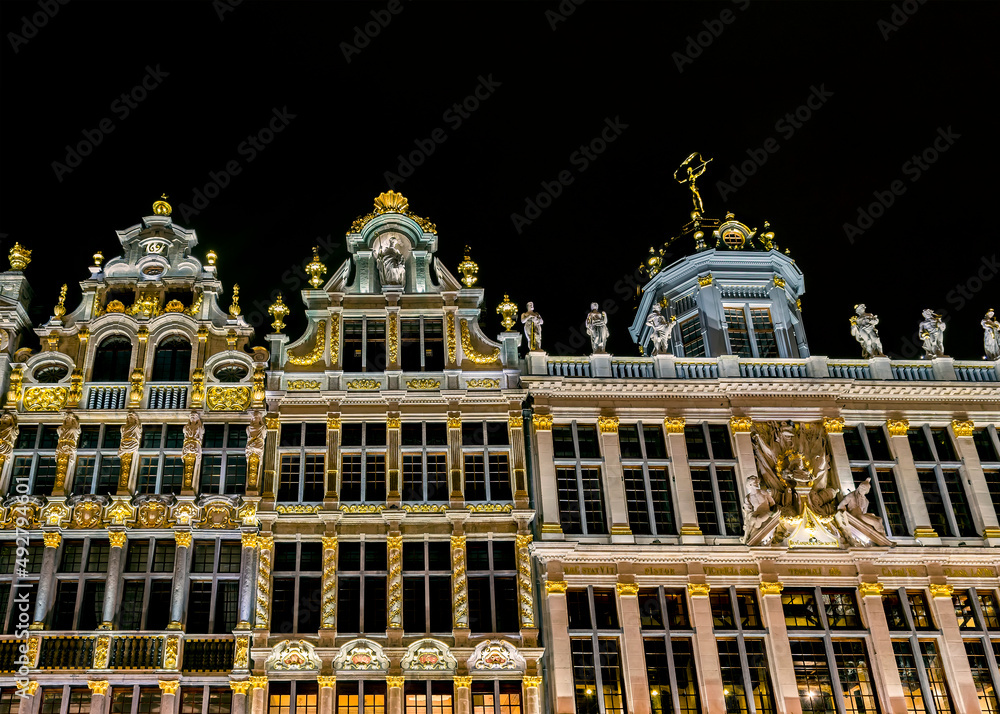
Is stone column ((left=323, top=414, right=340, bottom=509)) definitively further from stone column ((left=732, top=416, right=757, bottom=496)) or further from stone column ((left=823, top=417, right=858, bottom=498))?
stone column ((left=823, top=417, right=858, bottom=498))

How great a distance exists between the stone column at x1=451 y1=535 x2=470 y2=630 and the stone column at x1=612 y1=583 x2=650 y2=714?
4395 millimetres

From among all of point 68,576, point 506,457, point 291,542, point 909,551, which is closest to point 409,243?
point 506,457

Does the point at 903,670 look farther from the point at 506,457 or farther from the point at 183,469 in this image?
the point at 183,469

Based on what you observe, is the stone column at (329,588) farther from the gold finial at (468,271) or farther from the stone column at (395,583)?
the gold finial at (468,271)

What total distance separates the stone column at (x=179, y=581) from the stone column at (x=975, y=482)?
2363 centimetres

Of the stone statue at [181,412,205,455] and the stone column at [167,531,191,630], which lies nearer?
the stone column at [167,531,191,630]

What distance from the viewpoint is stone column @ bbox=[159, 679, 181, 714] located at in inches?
1200

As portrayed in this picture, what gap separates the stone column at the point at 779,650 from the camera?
3162 centimetres

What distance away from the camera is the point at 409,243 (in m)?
39.6

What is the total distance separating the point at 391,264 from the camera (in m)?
38.8

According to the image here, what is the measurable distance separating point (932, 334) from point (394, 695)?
851 inches

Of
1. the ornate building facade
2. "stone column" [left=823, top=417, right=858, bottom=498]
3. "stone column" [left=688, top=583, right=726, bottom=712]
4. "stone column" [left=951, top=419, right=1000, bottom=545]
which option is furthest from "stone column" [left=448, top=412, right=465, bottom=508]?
"stone column" [left=951, top=419, right=1000, bottom=545]

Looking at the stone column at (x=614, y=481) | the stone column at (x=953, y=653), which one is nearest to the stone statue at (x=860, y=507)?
the stone column at (x=953, y=653)

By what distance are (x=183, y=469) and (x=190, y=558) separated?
9.51 ft
